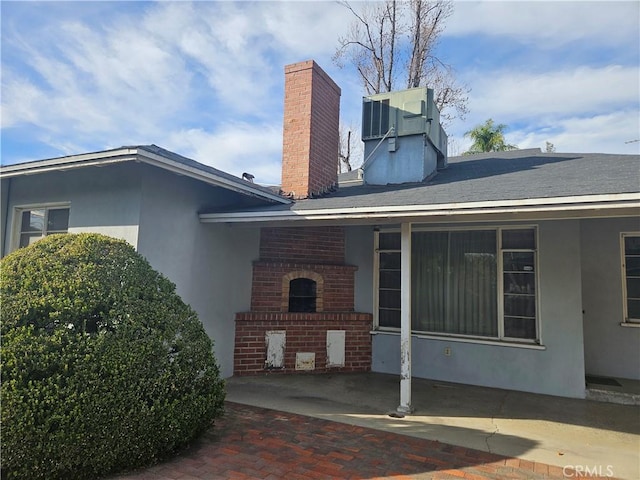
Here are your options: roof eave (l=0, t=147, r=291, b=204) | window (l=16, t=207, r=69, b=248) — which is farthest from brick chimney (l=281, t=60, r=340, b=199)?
→ window (l=16, t=207, r=69, b=248)

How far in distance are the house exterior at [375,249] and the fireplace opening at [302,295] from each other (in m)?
0.03

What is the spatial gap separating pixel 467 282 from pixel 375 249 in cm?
178

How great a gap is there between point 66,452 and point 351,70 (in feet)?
57.0

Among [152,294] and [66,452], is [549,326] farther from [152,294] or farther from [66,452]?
[66,452]

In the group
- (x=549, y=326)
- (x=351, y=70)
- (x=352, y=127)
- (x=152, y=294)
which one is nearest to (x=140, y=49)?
(x=152, y=294)

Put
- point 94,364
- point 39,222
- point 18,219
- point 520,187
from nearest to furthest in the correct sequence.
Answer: point 94,364, point 520,187, point 39,222, point 18,219

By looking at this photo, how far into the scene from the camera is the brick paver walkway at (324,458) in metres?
3.38

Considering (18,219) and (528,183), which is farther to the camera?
(18,219)

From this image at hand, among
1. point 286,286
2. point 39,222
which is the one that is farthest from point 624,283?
point 39,222

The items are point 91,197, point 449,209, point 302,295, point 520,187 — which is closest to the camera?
point 449,209

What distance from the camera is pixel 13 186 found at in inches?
261

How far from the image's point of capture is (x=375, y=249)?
7.68m

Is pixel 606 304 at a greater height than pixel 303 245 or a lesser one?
lesser

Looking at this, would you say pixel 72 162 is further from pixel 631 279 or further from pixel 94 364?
pixel 631 279
